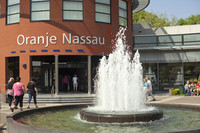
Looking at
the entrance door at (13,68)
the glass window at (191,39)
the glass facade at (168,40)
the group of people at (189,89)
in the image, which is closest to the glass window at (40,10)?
the entrance door at (13,68)

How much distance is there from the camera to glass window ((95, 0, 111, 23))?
23.8 m

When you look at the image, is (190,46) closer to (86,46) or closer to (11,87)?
(86,46)

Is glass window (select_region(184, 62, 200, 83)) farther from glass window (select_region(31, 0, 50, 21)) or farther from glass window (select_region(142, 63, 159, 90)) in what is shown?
glass window (select_region(31, 0, 50, 21))

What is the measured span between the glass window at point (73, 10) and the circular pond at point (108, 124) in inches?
457

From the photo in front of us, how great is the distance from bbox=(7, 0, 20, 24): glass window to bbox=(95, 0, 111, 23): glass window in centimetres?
678

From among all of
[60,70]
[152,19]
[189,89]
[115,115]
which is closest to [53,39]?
[60,70]

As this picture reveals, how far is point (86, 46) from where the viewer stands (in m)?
23.0

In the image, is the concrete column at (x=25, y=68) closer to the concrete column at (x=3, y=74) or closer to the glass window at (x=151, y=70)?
the concrete column at (x=3, y=74)

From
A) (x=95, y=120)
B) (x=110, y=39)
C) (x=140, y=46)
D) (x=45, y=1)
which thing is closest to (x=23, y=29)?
(x=45, y=1)

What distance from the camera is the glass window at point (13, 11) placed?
928 inches

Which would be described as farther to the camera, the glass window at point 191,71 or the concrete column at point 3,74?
the glass window at point 191,71

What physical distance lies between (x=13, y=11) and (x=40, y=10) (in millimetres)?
2772

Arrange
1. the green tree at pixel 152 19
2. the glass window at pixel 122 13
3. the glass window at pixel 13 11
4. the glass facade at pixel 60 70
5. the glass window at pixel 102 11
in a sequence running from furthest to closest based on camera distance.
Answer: the green tree at pixel 152 19, the glass facade at pixel 60 70, the glass window at pixel 122 13, the glass window at pixel 102 11, the glass window at pixel 13 11

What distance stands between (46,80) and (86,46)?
726cm
